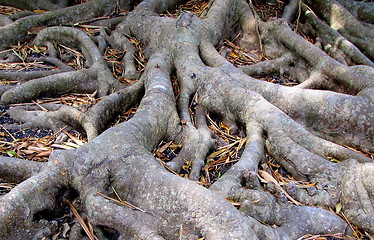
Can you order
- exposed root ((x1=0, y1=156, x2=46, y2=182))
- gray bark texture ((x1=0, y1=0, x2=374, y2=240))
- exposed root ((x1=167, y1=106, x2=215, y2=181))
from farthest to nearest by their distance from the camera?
exposed root ((x1=167, y1=106, x2=215, y2=181)), exposed root ((x1=0, y1=156, x2=46, y2=182)), gray bark texture ((x1=0, y1=0, x2=374, y2=240))

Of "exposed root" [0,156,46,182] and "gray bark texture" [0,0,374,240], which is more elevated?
"gray bark texture" [0,0,374,240]

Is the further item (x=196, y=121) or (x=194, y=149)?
(x=196, y=121)

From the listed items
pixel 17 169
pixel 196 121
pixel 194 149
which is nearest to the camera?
pixel 17 169

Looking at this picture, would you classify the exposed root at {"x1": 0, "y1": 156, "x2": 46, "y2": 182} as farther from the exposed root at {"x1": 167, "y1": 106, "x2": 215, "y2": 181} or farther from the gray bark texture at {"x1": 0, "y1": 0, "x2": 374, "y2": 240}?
the exposed root at {"x1": 167, "y1": 106, "x2": 215, "y2": 181}

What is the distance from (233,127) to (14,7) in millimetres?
4076

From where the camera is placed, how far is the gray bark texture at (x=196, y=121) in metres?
2.29

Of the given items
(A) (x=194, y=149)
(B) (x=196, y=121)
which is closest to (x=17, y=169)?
(A) (x=194, y=149)

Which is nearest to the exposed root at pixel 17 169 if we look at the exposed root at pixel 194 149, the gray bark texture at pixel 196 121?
the gray bark texture at pixel 196 121

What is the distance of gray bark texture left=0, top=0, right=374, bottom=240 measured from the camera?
7.51ft

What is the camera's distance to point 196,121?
3.42 meters

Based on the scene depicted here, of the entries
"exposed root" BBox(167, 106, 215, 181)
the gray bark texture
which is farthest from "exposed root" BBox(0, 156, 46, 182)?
"exposed root" BBox(167, 106, 215, 181)

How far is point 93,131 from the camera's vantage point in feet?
9.93

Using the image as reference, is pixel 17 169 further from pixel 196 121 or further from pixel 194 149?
pixel 196 121

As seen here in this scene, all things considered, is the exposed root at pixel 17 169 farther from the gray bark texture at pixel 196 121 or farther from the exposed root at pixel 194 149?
the exposed root at pixel 194 149
